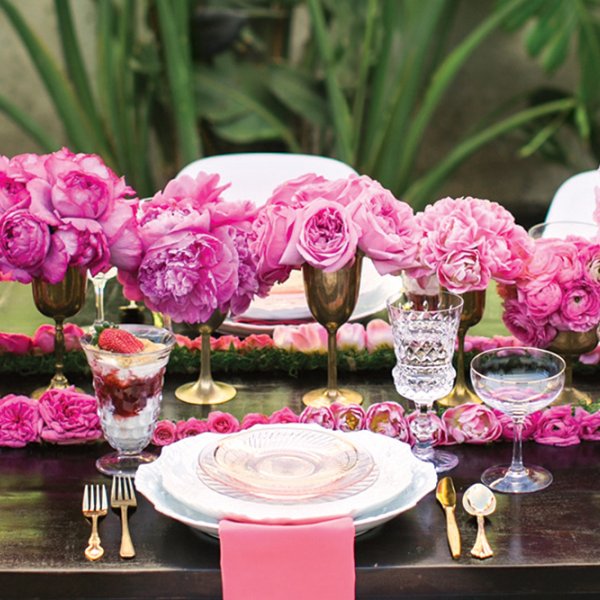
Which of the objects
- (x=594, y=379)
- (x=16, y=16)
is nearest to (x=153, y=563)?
(x=594, y=379)

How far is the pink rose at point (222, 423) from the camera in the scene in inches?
60.6

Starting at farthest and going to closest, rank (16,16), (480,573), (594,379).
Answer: (16,16)
(594,379)
(480,573)

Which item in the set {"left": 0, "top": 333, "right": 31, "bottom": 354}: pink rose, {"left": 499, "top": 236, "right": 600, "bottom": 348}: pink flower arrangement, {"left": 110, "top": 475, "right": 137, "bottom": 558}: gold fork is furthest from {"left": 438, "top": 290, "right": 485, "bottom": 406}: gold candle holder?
{"left": 0, "top": 333, "right": 31, "bottom": 354}: pink rose

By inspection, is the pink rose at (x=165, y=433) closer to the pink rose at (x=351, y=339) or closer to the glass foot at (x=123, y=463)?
Answer: the glass foot at (x=123, y=463)

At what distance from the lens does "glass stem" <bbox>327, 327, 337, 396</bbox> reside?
162 centimetres

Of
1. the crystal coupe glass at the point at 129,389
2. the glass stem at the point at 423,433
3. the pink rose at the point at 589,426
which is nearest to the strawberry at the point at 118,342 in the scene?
the crystal coupe glass at the point at 129,389

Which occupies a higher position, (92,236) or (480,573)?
(92,236)

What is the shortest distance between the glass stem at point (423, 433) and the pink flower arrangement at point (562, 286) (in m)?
0.22

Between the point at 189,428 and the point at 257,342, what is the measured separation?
30cm

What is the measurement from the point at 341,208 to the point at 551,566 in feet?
1.70

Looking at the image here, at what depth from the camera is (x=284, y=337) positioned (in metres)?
1.80

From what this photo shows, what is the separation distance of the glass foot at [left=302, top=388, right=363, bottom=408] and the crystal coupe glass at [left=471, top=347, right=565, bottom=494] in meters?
0.23

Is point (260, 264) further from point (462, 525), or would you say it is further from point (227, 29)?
point (227, 29)

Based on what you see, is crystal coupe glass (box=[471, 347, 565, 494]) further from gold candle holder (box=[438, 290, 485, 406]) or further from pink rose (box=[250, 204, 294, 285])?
pink rose (box=[250, 204, 294, 285])
